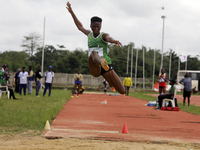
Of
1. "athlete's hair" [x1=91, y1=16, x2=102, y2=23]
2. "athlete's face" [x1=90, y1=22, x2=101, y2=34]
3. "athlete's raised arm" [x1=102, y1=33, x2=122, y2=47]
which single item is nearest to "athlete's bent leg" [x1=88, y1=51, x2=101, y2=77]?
"athlete's raised arm" [x1=102, y1=33, x2=122, y2=47]

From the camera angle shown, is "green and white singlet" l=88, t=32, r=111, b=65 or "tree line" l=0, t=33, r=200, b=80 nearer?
"green and white singlet" l=88, t=32, r=111, b=65

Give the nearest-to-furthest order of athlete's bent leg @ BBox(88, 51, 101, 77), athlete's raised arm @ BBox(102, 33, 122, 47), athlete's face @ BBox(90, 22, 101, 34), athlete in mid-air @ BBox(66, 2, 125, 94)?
1. athlete's raised arm @ BBox(102, 33, 122, 47)
2. athlete's bent leg @ BBox(88, 51, 101, 77)
3. athlete in mid-air @ BBox(66, 2, 125, 94)
4. athlete's face @ BBox(90, 22, 101, 34)

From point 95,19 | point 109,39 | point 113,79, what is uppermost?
point 95,19

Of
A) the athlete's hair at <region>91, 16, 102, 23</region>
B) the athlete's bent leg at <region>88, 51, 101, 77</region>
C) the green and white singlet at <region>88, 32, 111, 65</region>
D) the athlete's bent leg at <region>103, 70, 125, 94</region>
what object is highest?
the athlete's hair at <region>91, 16, 102, 23</region>

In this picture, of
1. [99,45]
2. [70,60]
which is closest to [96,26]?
[99,45]

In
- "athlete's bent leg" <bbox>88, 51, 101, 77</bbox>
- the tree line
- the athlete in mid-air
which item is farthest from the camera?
the tree line

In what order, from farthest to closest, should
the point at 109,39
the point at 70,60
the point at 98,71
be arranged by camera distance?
the point at 70,60 < the point at 98,71 < the point at 109,39

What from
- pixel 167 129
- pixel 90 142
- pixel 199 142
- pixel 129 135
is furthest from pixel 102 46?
pixel 167 129

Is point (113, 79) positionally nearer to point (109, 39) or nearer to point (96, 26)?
point (109, 39)

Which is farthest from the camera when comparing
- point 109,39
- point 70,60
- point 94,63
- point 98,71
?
point 70,60

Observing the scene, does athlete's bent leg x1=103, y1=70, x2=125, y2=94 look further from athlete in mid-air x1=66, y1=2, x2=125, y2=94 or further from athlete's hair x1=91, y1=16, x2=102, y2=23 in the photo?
athlete's hair x1=91, y1=16, x2=102, y2=23

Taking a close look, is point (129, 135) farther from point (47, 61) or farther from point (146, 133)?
point (47, 61)

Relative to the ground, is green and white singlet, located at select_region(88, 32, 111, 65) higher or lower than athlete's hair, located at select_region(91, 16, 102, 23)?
lower

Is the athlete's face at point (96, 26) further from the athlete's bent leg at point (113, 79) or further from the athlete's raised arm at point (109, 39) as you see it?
the athlete's bent leg at point (113, 79)
